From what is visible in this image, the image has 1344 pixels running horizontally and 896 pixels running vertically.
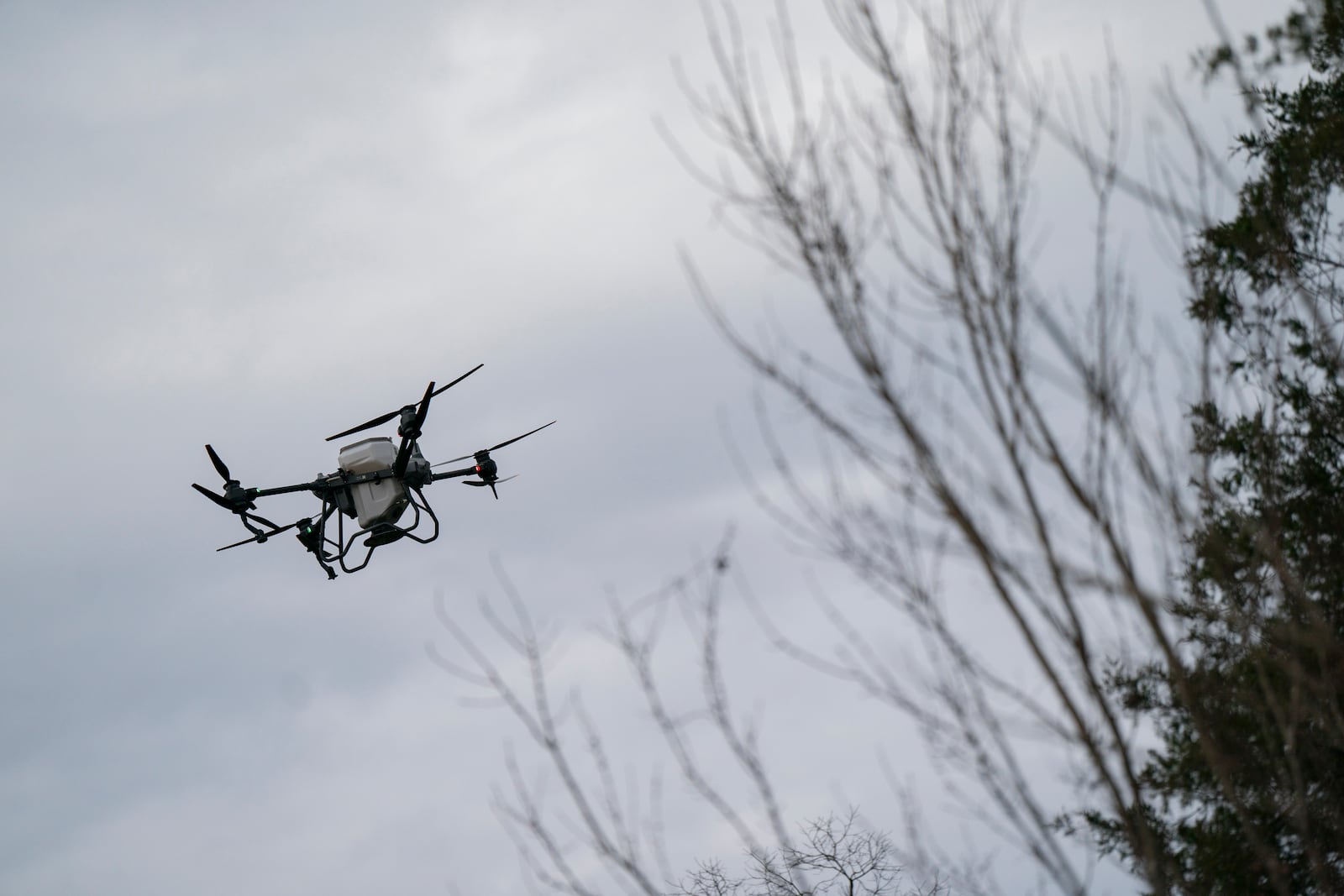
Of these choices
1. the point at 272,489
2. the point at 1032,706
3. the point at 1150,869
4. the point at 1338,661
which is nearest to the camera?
the point at 1150,869

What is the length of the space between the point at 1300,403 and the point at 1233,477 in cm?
75

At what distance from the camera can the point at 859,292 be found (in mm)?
3896

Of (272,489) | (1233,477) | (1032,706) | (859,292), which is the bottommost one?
(1032,706)

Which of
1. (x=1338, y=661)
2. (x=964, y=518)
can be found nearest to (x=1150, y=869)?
(x=964, y=518)

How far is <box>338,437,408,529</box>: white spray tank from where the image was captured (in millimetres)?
7555

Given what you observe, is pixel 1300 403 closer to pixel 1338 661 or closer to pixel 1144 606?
pixel 1338 661

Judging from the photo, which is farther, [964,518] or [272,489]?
[272,489]

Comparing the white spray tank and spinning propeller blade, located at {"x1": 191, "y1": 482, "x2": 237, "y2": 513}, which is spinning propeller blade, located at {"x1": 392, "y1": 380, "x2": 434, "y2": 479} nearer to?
the white spray tank

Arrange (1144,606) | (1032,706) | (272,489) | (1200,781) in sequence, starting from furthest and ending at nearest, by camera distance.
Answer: (1200,781) → (272,489) → (1032,706) → (1144,606)

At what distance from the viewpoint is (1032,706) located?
377 cm

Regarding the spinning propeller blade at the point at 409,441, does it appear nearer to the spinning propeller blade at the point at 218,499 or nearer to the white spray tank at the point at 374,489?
the white spray tank at the point at 374,489

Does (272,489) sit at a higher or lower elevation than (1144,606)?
higher

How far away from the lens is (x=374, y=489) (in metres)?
7.60

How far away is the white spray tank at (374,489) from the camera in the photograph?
7.55m
